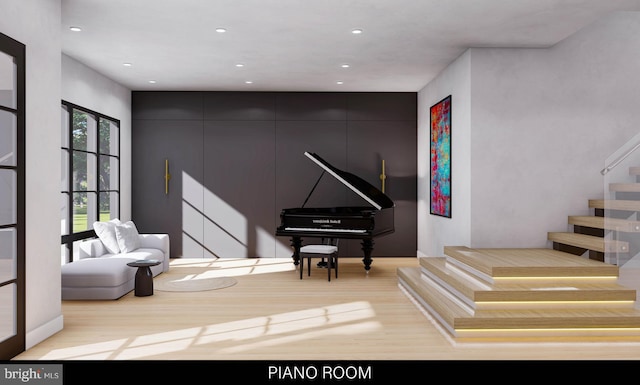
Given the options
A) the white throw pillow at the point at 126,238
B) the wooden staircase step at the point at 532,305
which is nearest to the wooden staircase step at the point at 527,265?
the wooden staircase step at the point at 532,305

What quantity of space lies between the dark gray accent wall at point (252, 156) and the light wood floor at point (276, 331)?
2635mm

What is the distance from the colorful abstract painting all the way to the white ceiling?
63 cm

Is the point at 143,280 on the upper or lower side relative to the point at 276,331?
upper

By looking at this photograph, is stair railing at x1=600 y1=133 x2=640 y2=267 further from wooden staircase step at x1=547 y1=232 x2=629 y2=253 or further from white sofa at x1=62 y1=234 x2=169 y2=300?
white sofa at x1=62 y1=234 x2=169 y2=300

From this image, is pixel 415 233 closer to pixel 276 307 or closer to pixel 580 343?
pixel 276 307

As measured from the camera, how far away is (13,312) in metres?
3.71

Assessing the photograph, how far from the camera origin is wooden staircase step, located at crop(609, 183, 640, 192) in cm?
478

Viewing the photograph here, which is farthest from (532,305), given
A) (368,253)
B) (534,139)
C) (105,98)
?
(105,98)

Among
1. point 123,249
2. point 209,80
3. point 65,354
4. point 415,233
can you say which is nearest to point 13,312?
point 65,354

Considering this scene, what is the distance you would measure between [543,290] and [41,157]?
14.5 ft

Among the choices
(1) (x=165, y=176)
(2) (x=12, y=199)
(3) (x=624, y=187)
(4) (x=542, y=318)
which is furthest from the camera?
(1) (x=165, y=176)

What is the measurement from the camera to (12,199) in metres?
3.69

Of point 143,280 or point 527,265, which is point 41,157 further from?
point 527,265

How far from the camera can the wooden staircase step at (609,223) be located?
187 inches
